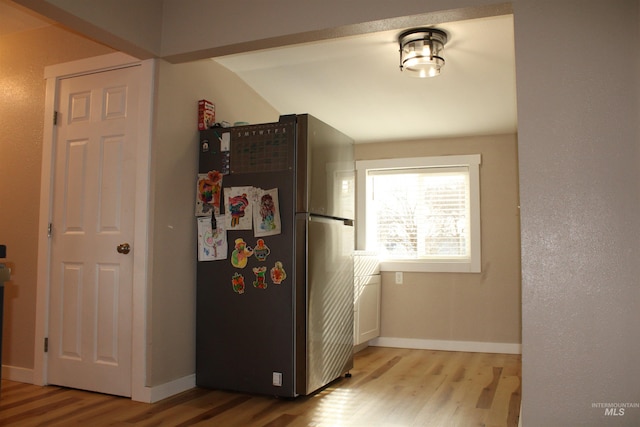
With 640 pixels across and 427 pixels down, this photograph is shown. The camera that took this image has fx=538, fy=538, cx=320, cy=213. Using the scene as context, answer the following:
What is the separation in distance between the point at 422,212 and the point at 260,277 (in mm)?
2381

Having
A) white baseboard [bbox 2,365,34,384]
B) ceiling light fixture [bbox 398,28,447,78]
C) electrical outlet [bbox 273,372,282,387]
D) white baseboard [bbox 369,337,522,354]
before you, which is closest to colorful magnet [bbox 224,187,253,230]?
electrical outlet [bbox 273,372,282,387]

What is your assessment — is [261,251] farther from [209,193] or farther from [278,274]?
[209,193]

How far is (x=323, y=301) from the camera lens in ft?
10.9

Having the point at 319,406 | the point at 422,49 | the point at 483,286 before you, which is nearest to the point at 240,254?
the point at 319,406

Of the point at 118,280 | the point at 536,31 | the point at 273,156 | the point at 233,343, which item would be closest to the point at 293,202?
Answer: the point at 273,156

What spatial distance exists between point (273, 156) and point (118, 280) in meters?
1.17

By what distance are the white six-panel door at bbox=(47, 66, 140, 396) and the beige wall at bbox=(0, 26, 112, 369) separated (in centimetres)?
22

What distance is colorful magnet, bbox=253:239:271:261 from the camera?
3.19 m

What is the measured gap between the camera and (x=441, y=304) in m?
4.91

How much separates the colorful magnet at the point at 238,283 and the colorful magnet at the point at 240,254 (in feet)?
0.20

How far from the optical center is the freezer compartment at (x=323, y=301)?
10.2 feet

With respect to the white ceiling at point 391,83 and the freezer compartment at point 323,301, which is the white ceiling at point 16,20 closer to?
the white ceiling at point 391,83

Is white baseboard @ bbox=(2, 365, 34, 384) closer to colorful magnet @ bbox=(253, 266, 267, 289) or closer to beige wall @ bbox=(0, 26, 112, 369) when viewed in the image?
beige wall @ bbox=(0, 26, 112, 369)

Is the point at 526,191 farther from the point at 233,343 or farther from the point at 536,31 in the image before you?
the point at 233,343
